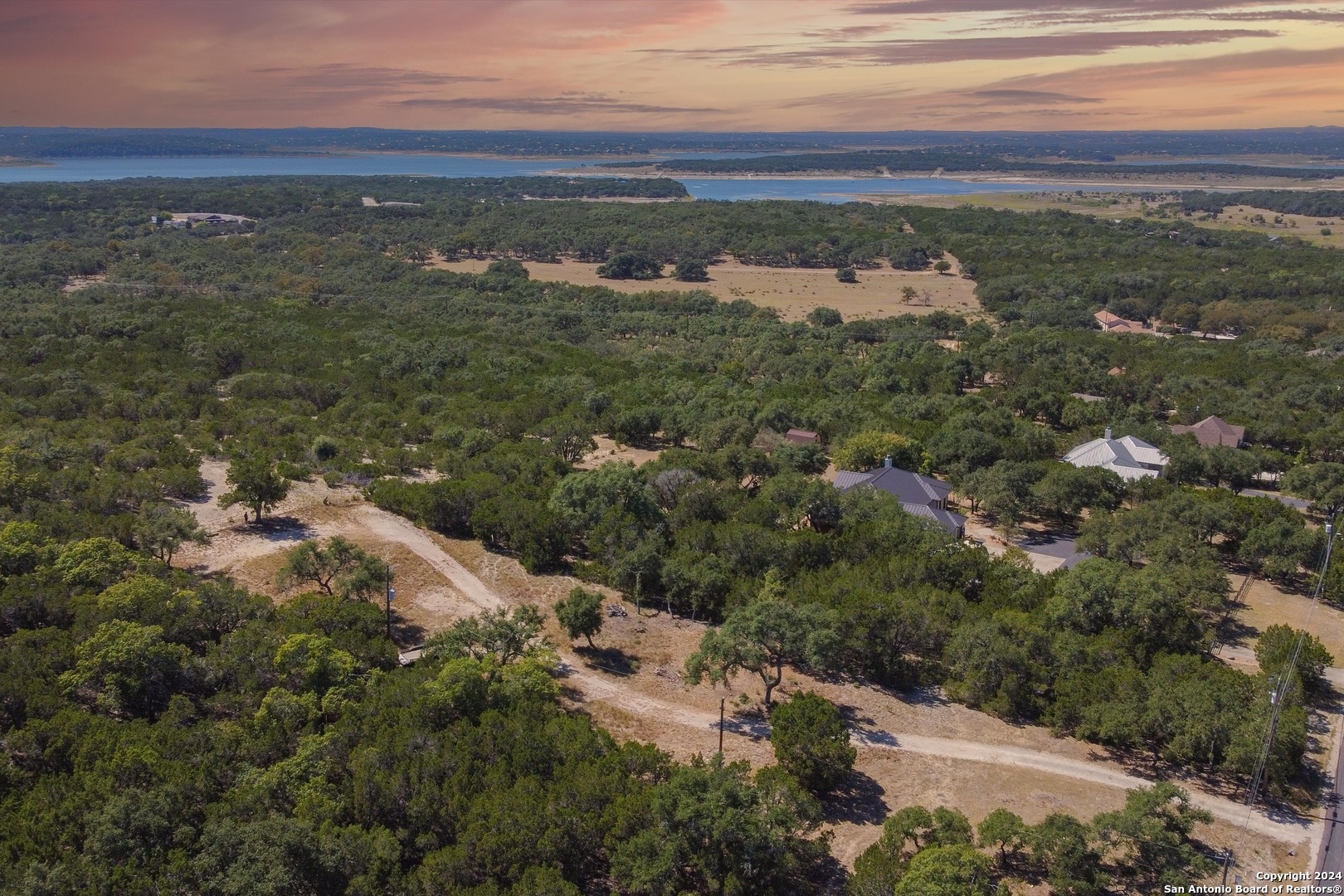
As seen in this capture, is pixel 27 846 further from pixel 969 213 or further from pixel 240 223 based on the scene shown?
pixel 969 213

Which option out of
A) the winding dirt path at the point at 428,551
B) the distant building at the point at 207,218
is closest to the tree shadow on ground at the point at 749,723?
the winding dirt path at the point at 428,551

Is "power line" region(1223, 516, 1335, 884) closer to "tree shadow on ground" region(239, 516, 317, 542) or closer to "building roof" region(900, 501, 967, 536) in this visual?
"building roof" region(900, 501, 967, 536)

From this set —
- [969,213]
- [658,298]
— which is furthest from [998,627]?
[969,213]

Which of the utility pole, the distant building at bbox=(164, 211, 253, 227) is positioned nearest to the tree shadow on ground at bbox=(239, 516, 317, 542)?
the utility pole

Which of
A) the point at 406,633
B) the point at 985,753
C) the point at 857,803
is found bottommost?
the point at 857,803

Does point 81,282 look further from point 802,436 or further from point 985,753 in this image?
point 985,753

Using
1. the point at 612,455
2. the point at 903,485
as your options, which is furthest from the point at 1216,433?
the point at 612,455
